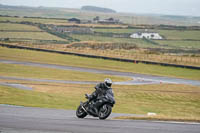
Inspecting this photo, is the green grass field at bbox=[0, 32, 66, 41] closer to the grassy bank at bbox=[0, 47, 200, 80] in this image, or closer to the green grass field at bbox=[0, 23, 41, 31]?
the green grass field at bbox=[0, 23, 41, 31]

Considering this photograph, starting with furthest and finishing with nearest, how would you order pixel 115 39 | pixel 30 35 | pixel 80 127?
pixel 115 39
pixel 30 35
pixel 80 127

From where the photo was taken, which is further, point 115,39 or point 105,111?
point 115,39

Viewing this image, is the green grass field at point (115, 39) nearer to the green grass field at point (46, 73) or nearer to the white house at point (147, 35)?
the white house at point (147, 35)

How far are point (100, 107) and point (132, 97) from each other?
2056cm

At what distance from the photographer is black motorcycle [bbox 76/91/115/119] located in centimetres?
1522

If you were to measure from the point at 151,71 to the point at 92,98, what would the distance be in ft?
153

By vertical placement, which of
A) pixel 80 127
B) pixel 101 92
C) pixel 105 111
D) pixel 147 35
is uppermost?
pixel 101 92

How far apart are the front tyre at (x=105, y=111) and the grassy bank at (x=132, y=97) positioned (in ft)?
30.5

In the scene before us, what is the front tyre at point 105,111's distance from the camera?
598 inches

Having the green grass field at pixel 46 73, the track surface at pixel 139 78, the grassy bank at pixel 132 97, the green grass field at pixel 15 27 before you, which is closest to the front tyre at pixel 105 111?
the grassy bank at pixel 132 97

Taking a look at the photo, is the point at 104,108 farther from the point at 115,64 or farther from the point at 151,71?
the point at 115,64

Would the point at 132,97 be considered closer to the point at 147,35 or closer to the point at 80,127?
the point at 80,127

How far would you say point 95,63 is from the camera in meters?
68.1

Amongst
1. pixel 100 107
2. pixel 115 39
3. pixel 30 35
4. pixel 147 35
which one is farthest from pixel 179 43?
pixel 100 107
